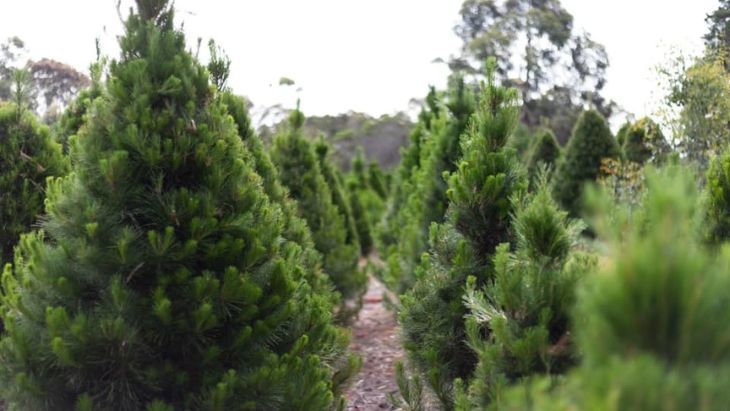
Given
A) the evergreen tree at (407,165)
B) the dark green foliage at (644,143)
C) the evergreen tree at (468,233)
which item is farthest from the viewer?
the evergreen tree at (407,165)

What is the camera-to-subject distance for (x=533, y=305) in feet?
9.48

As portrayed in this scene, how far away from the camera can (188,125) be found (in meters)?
3.51

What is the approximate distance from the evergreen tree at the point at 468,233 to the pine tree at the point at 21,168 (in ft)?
10.3

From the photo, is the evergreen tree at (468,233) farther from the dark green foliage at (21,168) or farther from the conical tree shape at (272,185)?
the dark green foliage at (21,168)

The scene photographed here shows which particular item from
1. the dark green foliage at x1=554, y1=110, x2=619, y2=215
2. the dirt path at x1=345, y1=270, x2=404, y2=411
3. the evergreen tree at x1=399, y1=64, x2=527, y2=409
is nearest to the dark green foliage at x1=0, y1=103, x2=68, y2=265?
the dirt path at x1=345, y1=270, x2=404, y2=411

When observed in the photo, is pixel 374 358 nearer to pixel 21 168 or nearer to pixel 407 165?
pixel 21 168

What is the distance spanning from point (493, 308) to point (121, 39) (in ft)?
8.05

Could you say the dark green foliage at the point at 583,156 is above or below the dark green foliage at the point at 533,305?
above

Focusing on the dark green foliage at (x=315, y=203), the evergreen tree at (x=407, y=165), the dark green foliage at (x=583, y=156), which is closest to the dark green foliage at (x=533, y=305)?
the dark green foliage at (x=315, y=203)

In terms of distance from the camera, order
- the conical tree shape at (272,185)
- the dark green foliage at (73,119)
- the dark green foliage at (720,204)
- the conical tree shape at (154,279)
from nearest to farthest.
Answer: the conical tree shape at (154,279) → the dark green foliage at (720,204) → the conical tree shape at (272,185) → the dark green foliage at (73,119)

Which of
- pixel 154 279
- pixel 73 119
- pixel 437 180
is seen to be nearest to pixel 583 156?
pixel 437 180

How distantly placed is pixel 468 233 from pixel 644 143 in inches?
400

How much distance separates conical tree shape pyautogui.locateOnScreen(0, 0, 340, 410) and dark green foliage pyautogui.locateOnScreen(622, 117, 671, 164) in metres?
10.3

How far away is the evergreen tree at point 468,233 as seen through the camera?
4.55 metres
